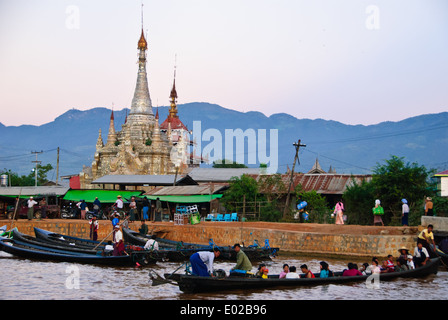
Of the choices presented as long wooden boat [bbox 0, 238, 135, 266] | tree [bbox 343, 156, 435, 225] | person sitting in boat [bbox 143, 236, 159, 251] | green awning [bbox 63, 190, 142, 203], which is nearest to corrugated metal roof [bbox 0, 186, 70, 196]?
green awning [bbox 63, 190, 142, 203]

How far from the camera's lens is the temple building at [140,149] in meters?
70.9

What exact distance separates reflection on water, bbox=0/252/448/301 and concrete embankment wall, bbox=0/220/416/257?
2.65 metres

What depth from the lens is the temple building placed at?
233ft

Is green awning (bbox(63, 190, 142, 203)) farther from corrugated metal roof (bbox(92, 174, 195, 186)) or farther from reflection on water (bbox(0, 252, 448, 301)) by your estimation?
reflection on water (bbox(0, 252, 448, 301))

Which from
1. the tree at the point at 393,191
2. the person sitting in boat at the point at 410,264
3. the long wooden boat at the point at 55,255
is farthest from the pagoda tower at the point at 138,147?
the person sitting in boat at the point at 410,264

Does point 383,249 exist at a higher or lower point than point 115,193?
lower

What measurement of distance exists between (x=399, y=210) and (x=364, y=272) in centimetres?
1141

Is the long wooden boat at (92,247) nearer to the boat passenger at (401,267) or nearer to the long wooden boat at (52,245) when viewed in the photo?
the long wooden boat at (52,245)

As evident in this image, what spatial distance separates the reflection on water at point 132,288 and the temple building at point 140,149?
4572 centimetres
